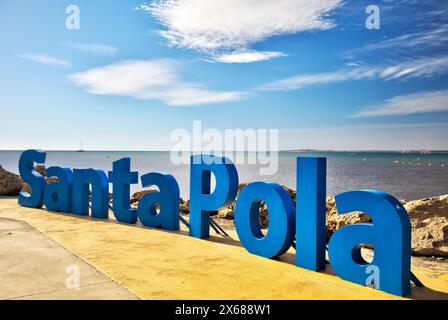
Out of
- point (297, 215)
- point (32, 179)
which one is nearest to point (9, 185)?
point (32, 179)

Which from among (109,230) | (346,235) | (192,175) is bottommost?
(109,230)

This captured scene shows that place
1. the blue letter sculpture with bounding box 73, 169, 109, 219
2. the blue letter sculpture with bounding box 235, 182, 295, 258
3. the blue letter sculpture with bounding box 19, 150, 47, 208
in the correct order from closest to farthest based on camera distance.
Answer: the blue letter sculpture with bounding box 235, 182, 295, 258, the blue letter sculpture with bounding box 73, 169, 109, 219, the blue letter sculpture with bounding box 19, 150, 47, 208

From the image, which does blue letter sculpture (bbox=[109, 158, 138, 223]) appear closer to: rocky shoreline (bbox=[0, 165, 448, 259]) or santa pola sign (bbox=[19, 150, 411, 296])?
santa pola sign (bbox=[19, 150, 411, 296])

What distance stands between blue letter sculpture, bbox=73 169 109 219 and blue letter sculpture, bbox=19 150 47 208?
1984mm

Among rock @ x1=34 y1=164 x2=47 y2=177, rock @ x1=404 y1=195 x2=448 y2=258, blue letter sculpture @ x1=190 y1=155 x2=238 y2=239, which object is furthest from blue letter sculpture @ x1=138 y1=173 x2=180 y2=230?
rock @ x1=34 y1=164 x2=47 y2=177

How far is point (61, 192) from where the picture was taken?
12.1 metres

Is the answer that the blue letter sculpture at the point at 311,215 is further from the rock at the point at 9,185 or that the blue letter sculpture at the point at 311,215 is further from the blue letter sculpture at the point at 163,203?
the rock at the point at 9,185

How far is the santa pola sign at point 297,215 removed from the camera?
17.3ft

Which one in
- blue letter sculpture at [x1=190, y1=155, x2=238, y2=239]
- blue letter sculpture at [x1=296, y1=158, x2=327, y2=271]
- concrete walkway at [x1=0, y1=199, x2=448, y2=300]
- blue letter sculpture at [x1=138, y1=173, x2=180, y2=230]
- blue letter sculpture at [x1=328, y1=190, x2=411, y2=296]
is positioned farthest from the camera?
blue letter sculpture at [x1=138, y1=173, x2=180, y2=230]

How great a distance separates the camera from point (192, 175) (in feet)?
29.2

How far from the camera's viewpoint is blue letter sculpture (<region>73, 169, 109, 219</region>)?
11.0 meters
